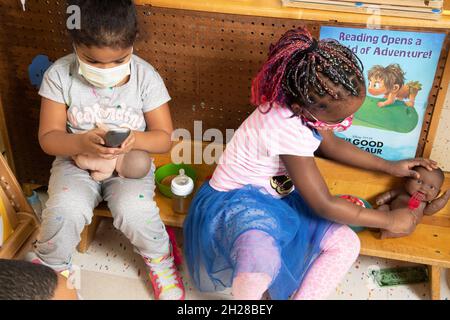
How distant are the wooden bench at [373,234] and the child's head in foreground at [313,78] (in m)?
0.36

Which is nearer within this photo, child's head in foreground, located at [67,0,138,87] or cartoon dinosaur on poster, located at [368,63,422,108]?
child's head in foreground, located at [67,0,138,87]

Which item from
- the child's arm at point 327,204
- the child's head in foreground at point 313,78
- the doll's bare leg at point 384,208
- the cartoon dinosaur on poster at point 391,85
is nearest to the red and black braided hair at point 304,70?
the child's head in foreground at point 313,78

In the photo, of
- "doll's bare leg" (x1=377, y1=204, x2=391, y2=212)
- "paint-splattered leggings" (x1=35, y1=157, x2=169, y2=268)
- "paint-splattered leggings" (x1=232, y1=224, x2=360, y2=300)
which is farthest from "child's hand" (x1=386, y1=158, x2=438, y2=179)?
"paint-splattered leggings" (x1=35, y1=157, x2=169, y2=268)

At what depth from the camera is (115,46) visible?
116cm

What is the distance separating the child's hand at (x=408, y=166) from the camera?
141cm

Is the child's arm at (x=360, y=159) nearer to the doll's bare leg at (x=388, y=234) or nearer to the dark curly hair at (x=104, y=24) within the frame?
the doll's bare leg at (x=388, y=234)

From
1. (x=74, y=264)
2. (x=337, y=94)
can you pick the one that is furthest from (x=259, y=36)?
(x=74, y=264)

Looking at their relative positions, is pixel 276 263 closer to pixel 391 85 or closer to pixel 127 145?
pixel 127 145

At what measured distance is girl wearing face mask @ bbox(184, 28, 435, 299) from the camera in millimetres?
1115

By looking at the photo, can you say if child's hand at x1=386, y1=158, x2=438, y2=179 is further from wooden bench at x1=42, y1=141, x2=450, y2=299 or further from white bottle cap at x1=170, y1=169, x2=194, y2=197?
white bottle cap at x1=170, y1=169, x2=194, y2=197

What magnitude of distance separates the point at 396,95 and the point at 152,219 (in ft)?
2.52

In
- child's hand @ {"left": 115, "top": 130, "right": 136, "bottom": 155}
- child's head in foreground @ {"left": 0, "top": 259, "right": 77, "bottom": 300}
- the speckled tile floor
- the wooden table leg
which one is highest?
child's hand @ {"left": 115, "top": 130, "right": 136, "bottom": 155}

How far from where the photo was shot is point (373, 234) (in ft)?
4.55
